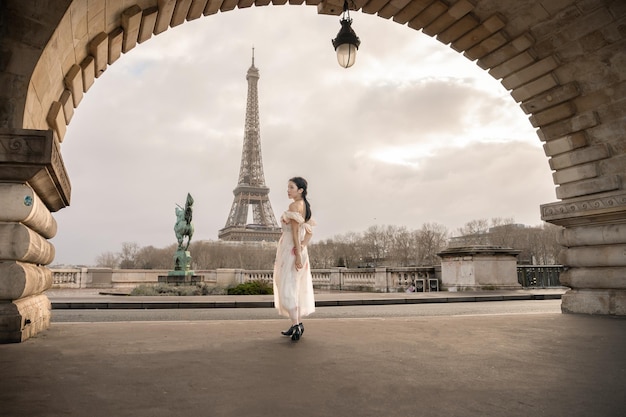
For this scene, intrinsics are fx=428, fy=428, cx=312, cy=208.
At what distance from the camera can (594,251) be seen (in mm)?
6883

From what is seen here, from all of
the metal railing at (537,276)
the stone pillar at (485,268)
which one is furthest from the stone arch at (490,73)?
the metal railing at (537,276)

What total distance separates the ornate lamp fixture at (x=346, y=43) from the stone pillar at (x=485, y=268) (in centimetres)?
1164

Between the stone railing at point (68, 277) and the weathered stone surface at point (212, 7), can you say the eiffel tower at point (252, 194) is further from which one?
the weathered stone surface at point (212, 7)

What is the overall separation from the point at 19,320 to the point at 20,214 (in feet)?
3.22

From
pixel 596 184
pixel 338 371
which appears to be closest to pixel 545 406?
pixel 338 371

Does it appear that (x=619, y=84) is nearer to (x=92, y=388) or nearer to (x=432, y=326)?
(x=432, y=326)

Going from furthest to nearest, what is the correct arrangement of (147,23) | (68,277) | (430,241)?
(430,241), (68,277), (147,23)

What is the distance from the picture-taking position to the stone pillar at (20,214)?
3.75m

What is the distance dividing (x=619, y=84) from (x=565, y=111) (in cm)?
84

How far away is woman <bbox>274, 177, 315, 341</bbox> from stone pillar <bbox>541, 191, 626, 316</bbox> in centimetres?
469

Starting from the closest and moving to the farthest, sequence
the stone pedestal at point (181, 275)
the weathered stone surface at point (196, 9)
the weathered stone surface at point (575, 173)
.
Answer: the weathered stone surface at point (196, 9)
the weathered stone surface at point (575, 173)
the stone pedestal at point (181, 275)

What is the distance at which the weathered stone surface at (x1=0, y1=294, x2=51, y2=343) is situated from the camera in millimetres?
3881

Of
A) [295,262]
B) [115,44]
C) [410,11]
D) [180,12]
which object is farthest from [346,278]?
[115,44]

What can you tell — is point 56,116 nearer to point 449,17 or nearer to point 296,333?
point 296,333
